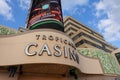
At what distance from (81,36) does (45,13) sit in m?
37.7

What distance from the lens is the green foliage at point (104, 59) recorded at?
26.9 m

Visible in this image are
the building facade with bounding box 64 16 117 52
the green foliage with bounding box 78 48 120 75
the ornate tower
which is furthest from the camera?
the building facade with bounding box 64 16 117 52

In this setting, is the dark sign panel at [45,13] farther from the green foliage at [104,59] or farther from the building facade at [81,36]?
the building facade at [81,36]

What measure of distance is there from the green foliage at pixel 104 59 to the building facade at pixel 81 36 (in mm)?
30257

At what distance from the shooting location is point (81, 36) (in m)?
63.4

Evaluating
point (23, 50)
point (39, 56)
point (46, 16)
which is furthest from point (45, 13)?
point (39, 56)

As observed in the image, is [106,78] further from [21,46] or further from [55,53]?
[21,46]

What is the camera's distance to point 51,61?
17.6 meters

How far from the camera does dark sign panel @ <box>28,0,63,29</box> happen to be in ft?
87.0

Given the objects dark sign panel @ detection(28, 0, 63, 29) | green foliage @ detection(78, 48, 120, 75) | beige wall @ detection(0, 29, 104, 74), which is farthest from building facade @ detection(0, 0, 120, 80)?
dark sign panel @ detection(28, 0, 63, 29)

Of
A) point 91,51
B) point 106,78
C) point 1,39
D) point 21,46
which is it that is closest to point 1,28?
point 1,39

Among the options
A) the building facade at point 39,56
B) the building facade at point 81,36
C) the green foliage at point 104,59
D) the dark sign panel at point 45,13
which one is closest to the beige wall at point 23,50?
the building facade at point 39,56

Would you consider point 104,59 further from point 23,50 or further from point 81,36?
point 81,36

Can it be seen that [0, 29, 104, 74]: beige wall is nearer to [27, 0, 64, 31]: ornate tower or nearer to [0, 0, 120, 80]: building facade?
[0, 0, 120, 80]: building facade
